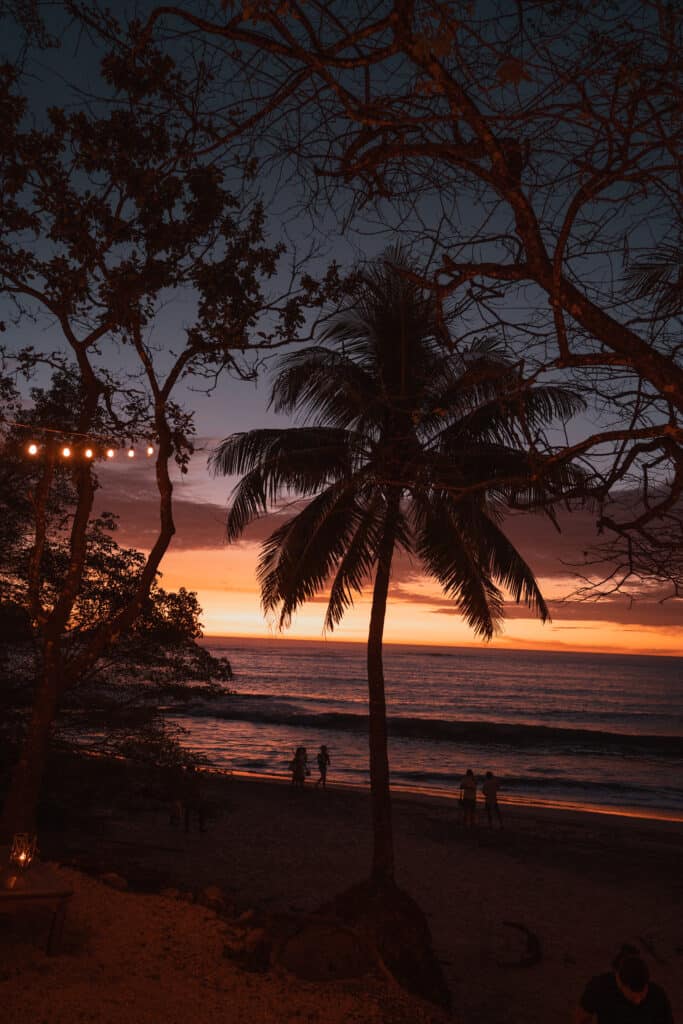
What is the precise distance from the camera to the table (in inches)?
204

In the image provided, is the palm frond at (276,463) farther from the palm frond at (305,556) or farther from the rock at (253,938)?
the rock at (253,938)

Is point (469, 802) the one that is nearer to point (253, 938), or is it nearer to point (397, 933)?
point (397, 933)

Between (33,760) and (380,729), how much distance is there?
432cm

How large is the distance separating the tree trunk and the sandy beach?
649 millimetres

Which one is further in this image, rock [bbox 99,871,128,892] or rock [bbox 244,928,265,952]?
rock [bbox 99,871,128,892]

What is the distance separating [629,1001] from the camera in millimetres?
3920

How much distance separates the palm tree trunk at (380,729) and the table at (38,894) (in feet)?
15.3

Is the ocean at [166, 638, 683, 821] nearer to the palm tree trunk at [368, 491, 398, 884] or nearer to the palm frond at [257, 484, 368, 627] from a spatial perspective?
the palm frond at [257, 484, 368, 627]

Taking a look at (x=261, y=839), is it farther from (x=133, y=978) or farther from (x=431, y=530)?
(x=133, y=978)

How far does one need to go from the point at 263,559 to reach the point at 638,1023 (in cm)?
765

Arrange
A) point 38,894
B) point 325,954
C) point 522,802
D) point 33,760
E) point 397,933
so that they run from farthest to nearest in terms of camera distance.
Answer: point 522,802, point 33,760, point 397,933, point 325,954, point 38,894

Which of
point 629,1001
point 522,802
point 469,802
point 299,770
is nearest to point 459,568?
point 629,1001

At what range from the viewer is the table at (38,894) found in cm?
519

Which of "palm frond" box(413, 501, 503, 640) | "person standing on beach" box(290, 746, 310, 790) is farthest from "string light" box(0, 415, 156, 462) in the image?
"person standing on beach" box(290, 746, 310, 790)
